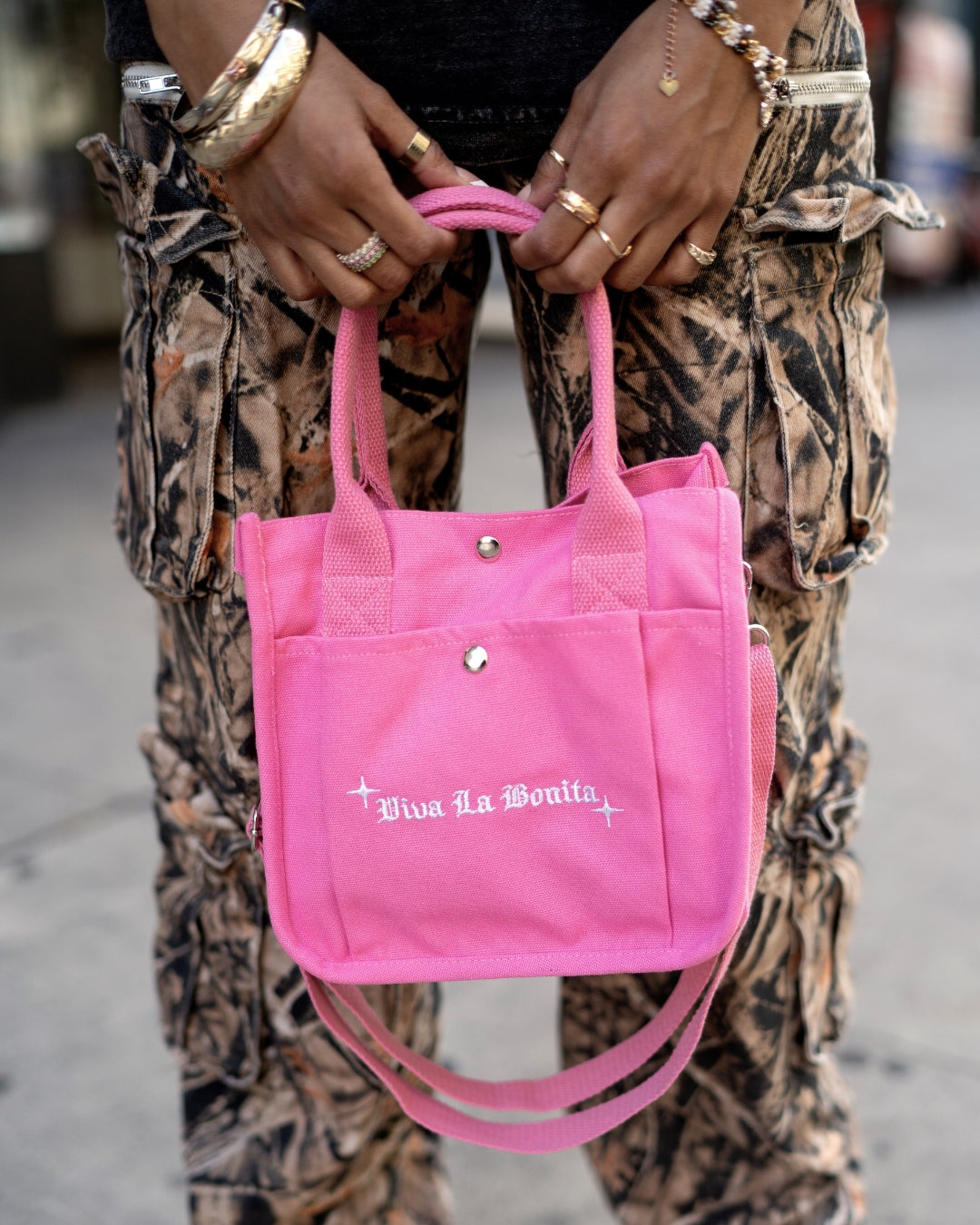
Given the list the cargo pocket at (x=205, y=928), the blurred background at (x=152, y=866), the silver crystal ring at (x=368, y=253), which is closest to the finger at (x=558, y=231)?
the silver crystal ring at (x=368, y=253)

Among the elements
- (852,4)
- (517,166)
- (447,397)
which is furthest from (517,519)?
(852,4)

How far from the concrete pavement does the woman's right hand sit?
1.11 m

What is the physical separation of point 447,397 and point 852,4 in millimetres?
460

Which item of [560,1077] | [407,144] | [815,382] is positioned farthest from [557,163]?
[560,1077]

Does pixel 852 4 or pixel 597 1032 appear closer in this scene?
pixel 852 4

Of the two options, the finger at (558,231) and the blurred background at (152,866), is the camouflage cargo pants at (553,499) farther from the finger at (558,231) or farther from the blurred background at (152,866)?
the blurred background at (152,866)

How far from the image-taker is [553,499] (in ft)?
3.67

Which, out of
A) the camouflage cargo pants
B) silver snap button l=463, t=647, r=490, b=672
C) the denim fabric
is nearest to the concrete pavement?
the camouflage cargo pants

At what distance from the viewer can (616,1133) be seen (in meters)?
1.23

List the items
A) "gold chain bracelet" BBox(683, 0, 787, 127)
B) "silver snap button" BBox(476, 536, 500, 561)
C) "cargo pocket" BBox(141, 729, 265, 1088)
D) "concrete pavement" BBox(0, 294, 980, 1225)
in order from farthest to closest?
"concrete pavement" BBox(0, 294, 980, 1225), "cargo pocket" BBox(141, 729, 265, 1088), "silver snap button" BBox(476, 536, 500, 561), "gold chain bracelet" BBox(683, 0, 787, 127)

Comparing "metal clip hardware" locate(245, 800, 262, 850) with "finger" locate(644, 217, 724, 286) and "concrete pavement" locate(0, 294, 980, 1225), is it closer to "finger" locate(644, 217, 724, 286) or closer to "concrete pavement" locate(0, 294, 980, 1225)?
"finger" locate(644, 217, 724, 286)

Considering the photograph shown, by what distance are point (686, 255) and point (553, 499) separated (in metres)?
0.29

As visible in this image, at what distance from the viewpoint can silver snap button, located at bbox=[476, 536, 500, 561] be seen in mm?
928

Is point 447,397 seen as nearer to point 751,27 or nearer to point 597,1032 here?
point 751,27
